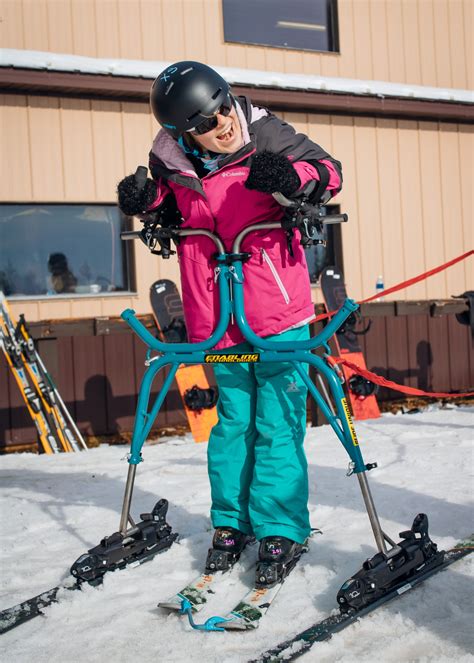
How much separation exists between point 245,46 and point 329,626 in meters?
7.31

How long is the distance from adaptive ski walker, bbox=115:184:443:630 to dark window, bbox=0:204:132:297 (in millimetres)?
4776

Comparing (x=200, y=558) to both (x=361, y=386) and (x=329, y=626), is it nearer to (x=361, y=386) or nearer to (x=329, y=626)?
(x=329, y=626)

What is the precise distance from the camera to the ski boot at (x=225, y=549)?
10.1 feet

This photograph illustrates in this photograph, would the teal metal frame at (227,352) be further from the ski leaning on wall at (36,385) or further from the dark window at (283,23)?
the dark window at (283,23)

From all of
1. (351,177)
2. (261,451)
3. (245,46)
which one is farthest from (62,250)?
(261,451)

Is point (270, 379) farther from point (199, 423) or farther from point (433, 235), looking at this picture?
point (433, 235)

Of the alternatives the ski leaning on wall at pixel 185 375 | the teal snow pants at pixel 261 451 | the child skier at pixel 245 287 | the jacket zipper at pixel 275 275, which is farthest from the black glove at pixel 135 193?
the ski leaning on wall at pixel 185 375

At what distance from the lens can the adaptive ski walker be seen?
2.69 m

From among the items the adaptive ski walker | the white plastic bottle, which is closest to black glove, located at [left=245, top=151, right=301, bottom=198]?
the adaptive ski walker

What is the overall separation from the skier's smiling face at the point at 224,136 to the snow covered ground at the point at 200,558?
66.7 inches

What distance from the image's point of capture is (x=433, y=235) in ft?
31.4

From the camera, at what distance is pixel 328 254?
914cm

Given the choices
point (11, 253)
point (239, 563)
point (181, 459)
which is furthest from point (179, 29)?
point (239, 563)

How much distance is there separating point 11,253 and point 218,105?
5245 mm
